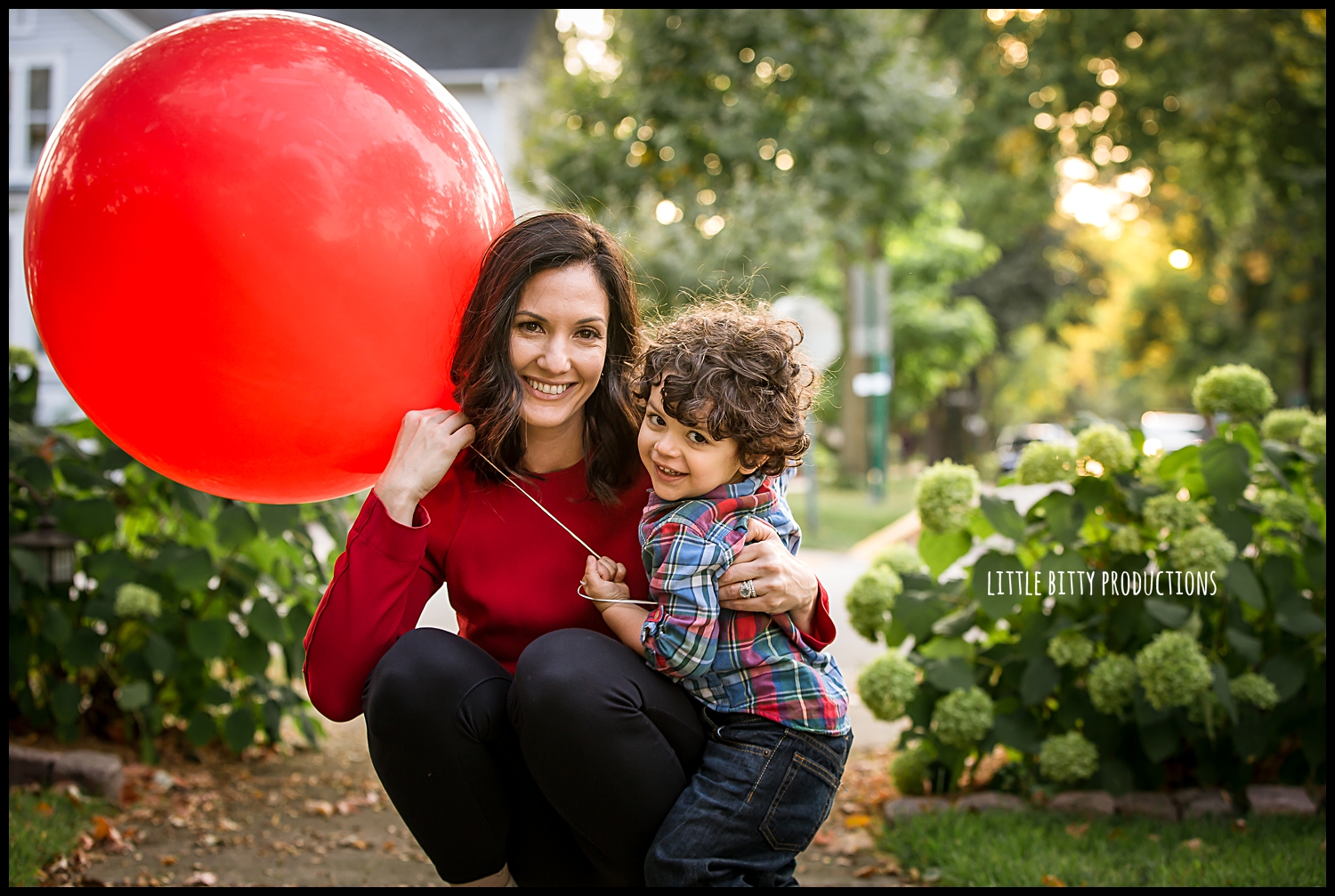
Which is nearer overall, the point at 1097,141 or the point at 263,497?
the point at 263,497

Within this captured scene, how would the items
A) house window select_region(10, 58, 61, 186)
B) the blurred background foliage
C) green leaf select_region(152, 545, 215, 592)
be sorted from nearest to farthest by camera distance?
green leaf select_region(152, 545, 215, 592) < the blurred background foliage < house window select_region(10, 58, 61, 186)

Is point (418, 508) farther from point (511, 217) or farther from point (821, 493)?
point (821, 493)

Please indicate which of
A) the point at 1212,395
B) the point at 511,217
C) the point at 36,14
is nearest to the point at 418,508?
the point at 511,217

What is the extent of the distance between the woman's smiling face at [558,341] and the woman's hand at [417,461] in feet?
0.45

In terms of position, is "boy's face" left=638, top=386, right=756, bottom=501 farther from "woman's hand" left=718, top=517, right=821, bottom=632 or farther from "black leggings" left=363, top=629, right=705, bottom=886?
"black leggings" left=363, top=629, right=705, bottom=886

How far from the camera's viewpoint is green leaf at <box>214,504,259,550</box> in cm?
321

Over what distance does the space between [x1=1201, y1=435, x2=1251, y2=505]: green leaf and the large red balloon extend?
7.20 feet

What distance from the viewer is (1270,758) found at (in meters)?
3.29

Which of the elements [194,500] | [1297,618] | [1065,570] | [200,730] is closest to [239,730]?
[200,730]

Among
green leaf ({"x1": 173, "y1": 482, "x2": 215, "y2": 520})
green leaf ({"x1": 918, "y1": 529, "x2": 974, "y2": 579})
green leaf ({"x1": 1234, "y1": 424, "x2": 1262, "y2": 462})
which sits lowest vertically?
green leaf ({"x1": 918, "y1": 529, "x2": 974, "y2": 579})

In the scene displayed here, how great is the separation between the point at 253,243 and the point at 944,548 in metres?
2.22

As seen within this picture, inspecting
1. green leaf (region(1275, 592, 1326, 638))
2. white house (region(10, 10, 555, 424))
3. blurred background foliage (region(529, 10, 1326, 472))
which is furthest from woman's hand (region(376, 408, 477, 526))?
white house (region(10, 10, 555, 424))

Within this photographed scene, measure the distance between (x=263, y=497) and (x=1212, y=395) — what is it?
268 cm

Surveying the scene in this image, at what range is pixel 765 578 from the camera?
1.72m
